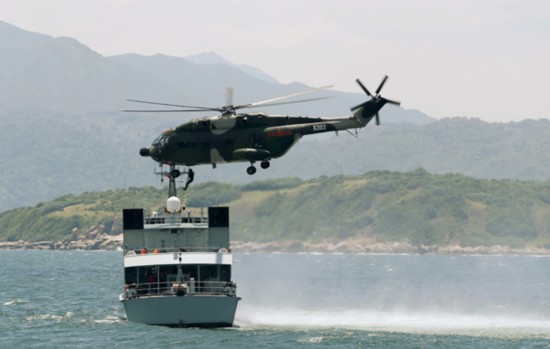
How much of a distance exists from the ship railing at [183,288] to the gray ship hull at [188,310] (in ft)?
1.63

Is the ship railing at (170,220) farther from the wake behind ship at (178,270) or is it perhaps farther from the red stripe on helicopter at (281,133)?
the red stripe on helicopter at (281,133)

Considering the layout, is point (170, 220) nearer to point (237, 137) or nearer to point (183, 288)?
point (237, 137)

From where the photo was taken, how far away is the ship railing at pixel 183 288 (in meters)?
59.8

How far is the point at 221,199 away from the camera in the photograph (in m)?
188

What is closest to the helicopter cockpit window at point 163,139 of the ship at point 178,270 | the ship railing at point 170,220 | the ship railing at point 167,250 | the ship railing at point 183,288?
the ship at point 178,270

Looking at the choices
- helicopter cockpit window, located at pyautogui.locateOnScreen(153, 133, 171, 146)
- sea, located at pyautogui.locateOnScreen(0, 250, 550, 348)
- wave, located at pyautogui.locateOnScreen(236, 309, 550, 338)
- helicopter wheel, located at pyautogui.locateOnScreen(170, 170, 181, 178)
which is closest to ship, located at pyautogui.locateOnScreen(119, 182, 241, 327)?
sea, located at pyautogui.locateOnScreen(0, 250, 550, 348)

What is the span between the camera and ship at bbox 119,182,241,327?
5944 centimetres

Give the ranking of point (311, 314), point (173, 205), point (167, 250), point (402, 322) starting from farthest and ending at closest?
point (311, 314) → point (402, 322) → point (167, 250) → point (173, 205)

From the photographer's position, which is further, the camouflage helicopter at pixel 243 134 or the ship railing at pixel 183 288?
the camouflage helicopter at pixel 243 134

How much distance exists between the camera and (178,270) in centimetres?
6066

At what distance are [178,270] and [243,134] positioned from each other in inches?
349

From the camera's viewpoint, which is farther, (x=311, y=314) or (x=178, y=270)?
(x=311, y=314)

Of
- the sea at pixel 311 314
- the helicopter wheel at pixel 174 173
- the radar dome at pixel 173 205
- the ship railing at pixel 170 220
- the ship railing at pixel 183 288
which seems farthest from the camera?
the ship railing at pixel 170 220

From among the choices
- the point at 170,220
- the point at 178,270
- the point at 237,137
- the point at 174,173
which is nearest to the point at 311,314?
the point at 170,220
